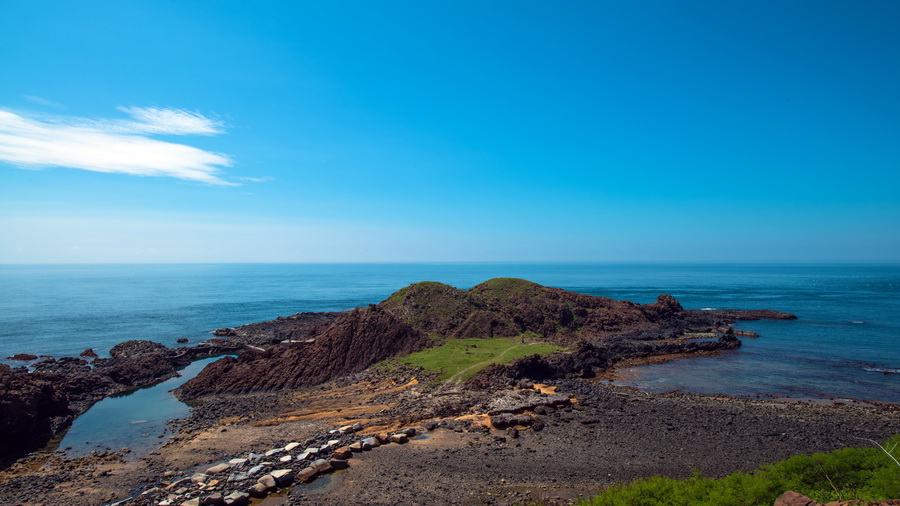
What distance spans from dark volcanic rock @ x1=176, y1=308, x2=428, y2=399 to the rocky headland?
16 cm

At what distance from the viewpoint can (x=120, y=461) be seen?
26.1m

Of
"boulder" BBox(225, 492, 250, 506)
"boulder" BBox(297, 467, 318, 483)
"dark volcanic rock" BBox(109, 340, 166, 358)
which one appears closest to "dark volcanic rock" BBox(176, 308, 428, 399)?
"dark volcanic rock" BBox(109, 340, 166, 358)

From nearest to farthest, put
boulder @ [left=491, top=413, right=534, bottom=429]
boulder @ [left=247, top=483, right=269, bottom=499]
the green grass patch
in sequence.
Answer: boulder @ [left=247, top=483, right=269, bottom=499]
boulder @ [left=491, top=413, right=534, bottom=429]
the green grass patch

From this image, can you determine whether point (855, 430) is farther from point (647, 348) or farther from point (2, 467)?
point (2, 467)

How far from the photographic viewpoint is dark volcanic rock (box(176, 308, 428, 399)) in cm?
4181

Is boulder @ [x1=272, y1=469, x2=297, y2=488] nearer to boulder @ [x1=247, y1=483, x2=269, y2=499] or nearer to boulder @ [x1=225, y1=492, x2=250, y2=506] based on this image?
boulder @ [x1=247, y1=483, x2=269, y2=499]

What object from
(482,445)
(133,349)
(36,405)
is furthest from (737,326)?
(133,349)

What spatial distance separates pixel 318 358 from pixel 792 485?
3904 centimetres

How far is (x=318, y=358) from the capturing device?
45031mm

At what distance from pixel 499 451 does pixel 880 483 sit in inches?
616

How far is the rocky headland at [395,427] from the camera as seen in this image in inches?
841

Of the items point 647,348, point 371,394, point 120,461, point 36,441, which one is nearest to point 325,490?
point 120,461

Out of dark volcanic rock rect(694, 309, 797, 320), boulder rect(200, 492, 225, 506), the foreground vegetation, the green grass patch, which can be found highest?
the foreground vegetation

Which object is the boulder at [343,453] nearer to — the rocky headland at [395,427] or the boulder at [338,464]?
the rocky headland at [395,427]
